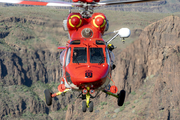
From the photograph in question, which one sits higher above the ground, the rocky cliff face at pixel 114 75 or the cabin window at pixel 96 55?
the cabin window at pixel 96 55

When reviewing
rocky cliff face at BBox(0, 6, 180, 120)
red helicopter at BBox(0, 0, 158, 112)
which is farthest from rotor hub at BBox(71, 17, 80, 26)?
rocky cliff face at BBox(0, 6, 180, 120)

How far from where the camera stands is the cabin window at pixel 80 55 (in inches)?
790

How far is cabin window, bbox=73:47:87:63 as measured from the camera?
20078 millimetres

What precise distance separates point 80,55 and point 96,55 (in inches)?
43.7

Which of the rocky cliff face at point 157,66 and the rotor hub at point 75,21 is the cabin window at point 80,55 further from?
the rocky cliff face at point 157,66

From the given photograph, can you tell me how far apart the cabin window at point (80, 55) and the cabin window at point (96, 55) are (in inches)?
18.9

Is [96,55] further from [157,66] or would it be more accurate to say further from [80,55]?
[157,66]

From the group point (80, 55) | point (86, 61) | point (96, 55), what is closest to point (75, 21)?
point (80, 55)

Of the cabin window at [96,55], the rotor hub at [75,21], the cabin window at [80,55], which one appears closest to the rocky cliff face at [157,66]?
the rotor hub at [75,21]

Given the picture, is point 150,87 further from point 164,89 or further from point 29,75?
point 29,75

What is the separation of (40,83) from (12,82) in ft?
41.4

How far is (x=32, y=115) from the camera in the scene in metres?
111

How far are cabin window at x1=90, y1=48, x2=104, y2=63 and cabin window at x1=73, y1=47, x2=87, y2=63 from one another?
0.48m

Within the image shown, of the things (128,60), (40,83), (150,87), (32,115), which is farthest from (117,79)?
(40,83)
